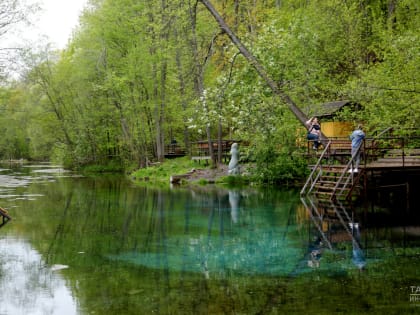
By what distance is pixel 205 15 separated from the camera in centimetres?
3672

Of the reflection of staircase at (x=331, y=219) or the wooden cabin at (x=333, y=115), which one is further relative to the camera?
the wooden cabin at (x=333, y=115)

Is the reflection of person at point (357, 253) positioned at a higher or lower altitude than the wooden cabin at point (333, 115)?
lower

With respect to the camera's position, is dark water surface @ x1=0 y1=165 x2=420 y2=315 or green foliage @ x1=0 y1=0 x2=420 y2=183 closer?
dark water surface @ x1=0 y1=165 x2=420 y2=315

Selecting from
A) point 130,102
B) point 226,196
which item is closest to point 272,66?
point 226,196

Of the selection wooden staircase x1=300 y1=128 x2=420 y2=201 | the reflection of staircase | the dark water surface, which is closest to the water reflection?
the dark water surface

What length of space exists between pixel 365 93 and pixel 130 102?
23012 mm

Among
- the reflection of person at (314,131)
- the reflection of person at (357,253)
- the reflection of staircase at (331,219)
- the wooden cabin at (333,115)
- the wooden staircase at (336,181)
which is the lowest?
the reflection of person at (357,253)

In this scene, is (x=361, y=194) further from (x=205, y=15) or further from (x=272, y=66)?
(x=205, y=15)

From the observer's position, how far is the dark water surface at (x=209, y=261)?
8.30m

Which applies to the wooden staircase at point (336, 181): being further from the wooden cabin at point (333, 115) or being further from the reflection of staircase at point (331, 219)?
the wooden cabin at point (333, 115)

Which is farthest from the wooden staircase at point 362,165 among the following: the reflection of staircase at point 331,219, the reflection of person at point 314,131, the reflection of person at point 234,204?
the reflection of person at point 234,204

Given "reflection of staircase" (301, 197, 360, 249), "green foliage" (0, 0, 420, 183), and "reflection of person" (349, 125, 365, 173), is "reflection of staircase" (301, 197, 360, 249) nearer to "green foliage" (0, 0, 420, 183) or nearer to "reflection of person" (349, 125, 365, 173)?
"reflection of person" (349, 125, 365, 173)

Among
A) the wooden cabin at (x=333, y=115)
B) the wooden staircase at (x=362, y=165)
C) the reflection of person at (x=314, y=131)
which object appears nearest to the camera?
the wooden staircase at (x=362, y=165)

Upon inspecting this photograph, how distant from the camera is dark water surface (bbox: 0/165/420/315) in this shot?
8.30 m
